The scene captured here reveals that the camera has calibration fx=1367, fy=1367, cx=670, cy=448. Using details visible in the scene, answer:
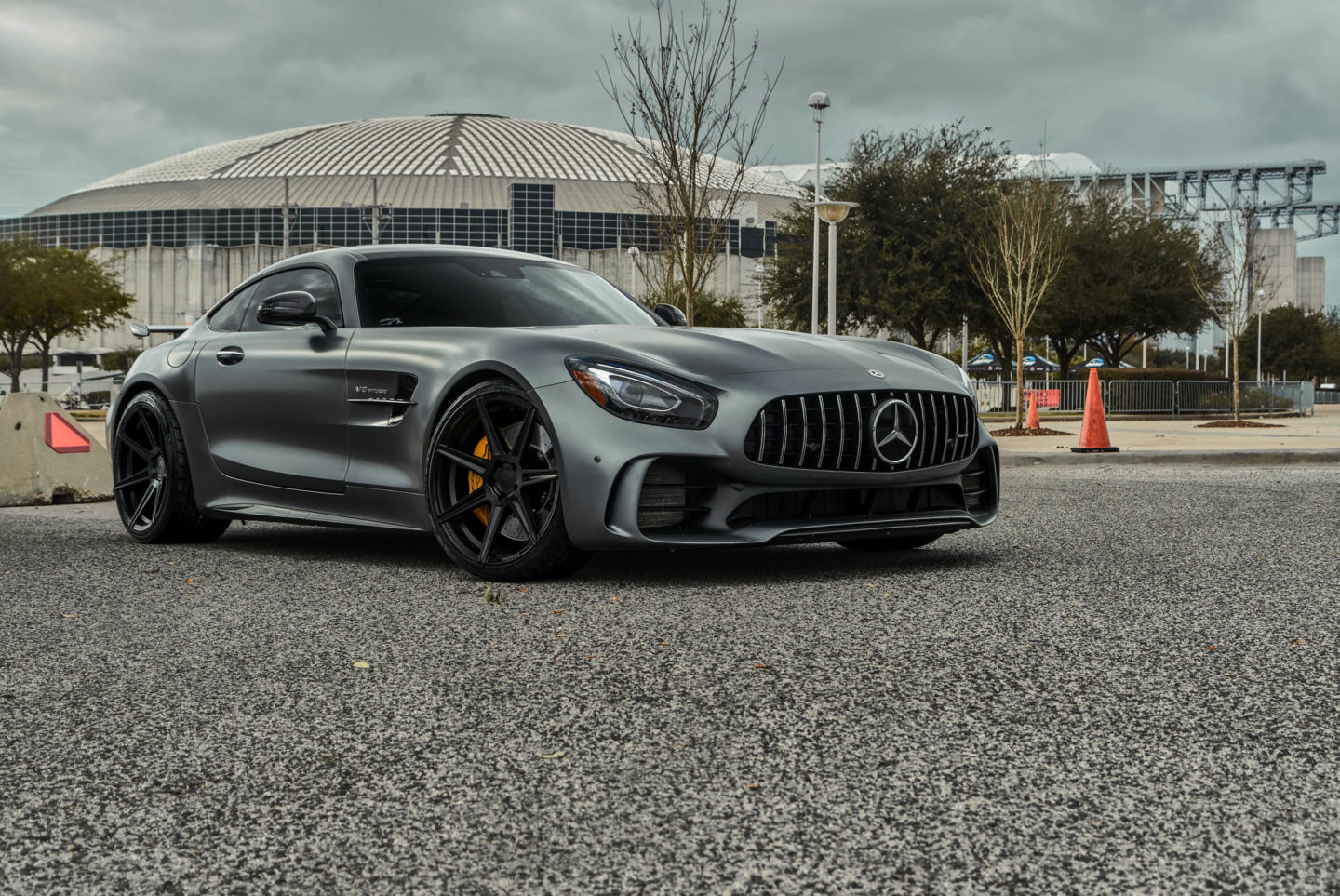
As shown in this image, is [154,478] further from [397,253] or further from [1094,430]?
[1094,430]

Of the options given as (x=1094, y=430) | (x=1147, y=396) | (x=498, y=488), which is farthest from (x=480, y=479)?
(x=1147, y=396)

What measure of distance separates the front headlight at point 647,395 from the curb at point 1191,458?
11044 mm

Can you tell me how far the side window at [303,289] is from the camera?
250 inches

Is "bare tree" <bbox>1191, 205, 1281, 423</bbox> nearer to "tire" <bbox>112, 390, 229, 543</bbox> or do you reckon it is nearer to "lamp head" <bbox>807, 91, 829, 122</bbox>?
"lamp head" <bbox>807, 91, 829, 122</bbox>

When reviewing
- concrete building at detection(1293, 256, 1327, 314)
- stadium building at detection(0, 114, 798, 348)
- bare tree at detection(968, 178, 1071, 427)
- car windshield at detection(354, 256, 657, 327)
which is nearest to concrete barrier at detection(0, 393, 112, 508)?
car windshield at detection(354, 256, 657, 327)

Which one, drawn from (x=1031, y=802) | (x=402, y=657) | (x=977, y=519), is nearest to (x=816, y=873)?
(x=1031, y=802)

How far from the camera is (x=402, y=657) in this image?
3.96 meters

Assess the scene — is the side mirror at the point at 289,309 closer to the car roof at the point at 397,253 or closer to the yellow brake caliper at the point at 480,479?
the car roof at the point at 397,253

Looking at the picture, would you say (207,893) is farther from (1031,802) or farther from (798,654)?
(798,654)

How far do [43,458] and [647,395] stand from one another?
7.09 meters

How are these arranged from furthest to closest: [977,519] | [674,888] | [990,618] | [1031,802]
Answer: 1. [977,519]
2. [990,618]
3. [1031,802]
4. [674,888]

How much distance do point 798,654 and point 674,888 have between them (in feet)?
5.91

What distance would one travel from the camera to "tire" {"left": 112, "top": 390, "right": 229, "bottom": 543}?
22.6 feet

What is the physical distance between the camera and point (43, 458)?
10344mm
